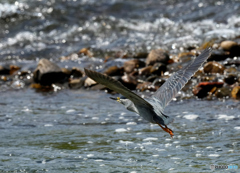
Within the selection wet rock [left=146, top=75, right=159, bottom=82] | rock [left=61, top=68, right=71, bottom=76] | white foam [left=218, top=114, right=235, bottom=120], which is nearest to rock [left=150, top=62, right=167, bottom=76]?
wet rock [left=146, top=75, right=159, bottom=82]

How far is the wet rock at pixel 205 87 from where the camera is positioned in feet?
27.1

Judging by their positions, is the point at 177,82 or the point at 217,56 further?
the point at 217,56

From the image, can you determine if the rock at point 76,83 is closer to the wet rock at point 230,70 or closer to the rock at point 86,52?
the rock at point 86,52

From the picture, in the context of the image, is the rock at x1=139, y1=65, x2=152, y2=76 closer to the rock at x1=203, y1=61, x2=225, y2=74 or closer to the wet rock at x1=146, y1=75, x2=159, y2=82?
the wet rock at x1=146, y1=75, x2=159, y2=82

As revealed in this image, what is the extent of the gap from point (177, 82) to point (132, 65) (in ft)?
16.6

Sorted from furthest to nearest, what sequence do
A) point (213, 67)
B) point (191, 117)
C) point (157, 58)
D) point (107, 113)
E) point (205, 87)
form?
point (157, 58), point (213, 67), point (205, 87), point (107, 113), point (191, 117)

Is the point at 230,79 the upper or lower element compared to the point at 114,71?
lower

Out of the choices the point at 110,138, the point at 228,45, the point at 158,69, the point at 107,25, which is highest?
the point at 107,25

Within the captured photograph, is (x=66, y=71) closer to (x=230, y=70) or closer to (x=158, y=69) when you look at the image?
(x=158, y=69)

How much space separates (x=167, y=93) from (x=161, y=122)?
2.21ft

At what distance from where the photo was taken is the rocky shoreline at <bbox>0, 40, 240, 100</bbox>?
8.33 m

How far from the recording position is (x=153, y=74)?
9.70m

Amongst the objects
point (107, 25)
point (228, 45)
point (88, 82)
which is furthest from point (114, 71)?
point (107, 25)

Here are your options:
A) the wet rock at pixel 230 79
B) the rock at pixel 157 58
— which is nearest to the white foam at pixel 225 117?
the wet rock at pixel 230 79
